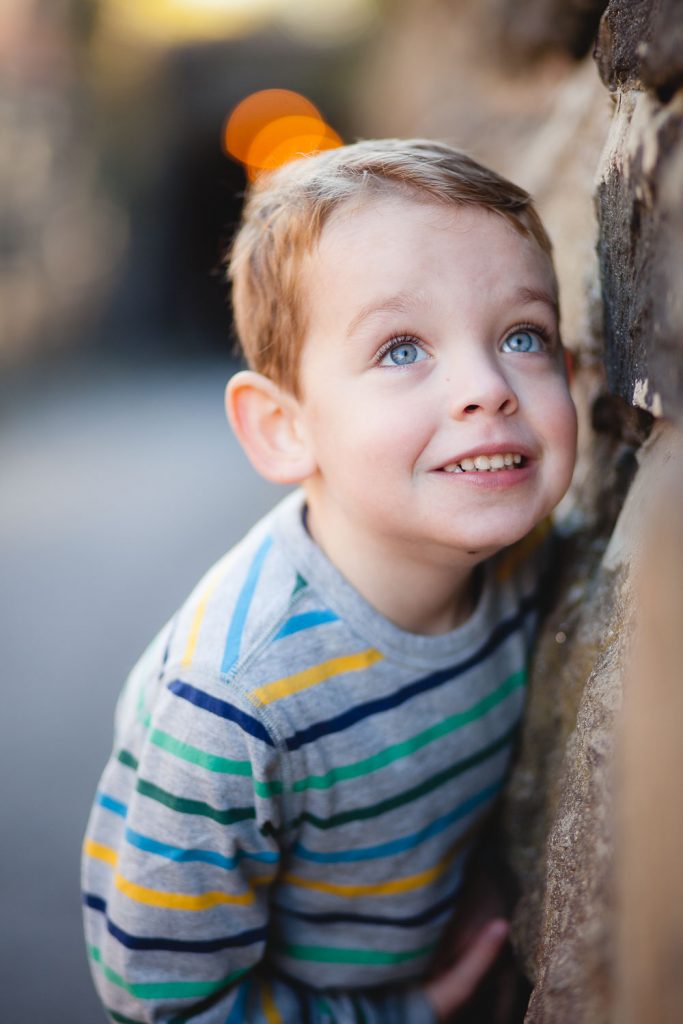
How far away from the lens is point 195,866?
953mm

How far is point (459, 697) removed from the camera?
1.09 metres

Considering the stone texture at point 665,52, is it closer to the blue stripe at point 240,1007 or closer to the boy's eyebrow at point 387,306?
the boy's eyebrow at point 387,306

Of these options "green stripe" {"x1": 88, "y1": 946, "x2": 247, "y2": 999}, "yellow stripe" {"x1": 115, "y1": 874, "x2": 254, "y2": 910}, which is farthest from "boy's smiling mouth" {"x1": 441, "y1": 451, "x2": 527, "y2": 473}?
"green stripe" {"x1": 88, "y1": 946, "x2": 247, "y2": 999}

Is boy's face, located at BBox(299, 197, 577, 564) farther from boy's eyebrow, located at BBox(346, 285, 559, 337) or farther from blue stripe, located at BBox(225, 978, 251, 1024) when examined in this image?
blue stripe, located at BBox(225, 978, 251, 1024)

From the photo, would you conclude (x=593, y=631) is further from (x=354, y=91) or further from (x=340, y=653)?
(x=354, y=91)

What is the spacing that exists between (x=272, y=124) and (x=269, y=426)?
5824 mm

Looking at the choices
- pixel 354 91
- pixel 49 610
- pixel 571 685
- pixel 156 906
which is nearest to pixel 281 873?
pixel 156 906

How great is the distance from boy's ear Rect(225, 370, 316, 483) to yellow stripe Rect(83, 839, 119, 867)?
0.51m

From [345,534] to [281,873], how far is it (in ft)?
1.40

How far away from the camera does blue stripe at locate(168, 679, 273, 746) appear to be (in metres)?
0.93

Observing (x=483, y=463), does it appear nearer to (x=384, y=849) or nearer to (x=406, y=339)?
(x=406, y=339)

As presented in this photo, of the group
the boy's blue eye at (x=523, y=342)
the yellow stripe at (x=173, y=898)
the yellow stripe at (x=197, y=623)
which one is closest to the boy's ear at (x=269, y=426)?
the yellow stripe at (x=197, y=623)

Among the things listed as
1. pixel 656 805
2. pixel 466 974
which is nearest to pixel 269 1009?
pixel 466 974

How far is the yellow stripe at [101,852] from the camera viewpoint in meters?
1.08
